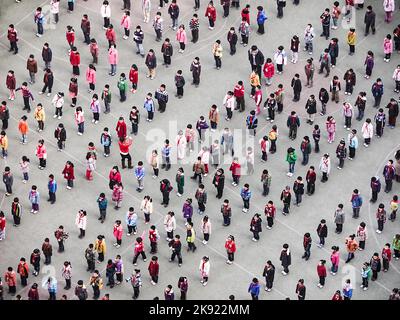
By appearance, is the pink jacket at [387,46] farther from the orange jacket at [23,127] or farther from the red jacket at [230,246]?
the orange jacket at [23,127]

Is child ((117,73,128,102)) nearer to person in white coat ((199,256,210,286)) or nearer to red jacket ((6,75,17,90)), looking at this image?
red jacket ((6,75,17,90))

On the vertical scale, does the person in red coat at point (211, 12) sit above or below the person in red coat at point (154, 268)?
above

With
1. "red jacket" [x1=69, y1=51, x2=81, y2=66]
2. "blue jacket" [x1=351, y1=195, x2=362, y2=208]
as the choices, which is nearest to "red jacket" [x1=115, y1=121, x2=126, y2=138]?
"red jacket" [x1=69, y1=51, x2=81, y2=66]

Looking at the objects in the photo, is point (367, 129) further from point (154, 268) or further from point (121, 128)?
point (154, 268)

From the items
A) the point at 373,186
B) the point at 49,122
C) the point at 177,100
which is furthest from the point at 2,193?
the point at 373,186

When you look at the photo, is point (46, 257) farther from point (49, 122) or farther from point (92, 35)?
point (92, 35)

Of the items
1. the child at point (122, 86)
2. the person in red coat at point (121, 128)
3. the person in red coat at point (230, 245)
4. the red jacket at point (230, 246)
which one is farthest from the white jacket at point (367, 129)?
the child at point (122, 86)
